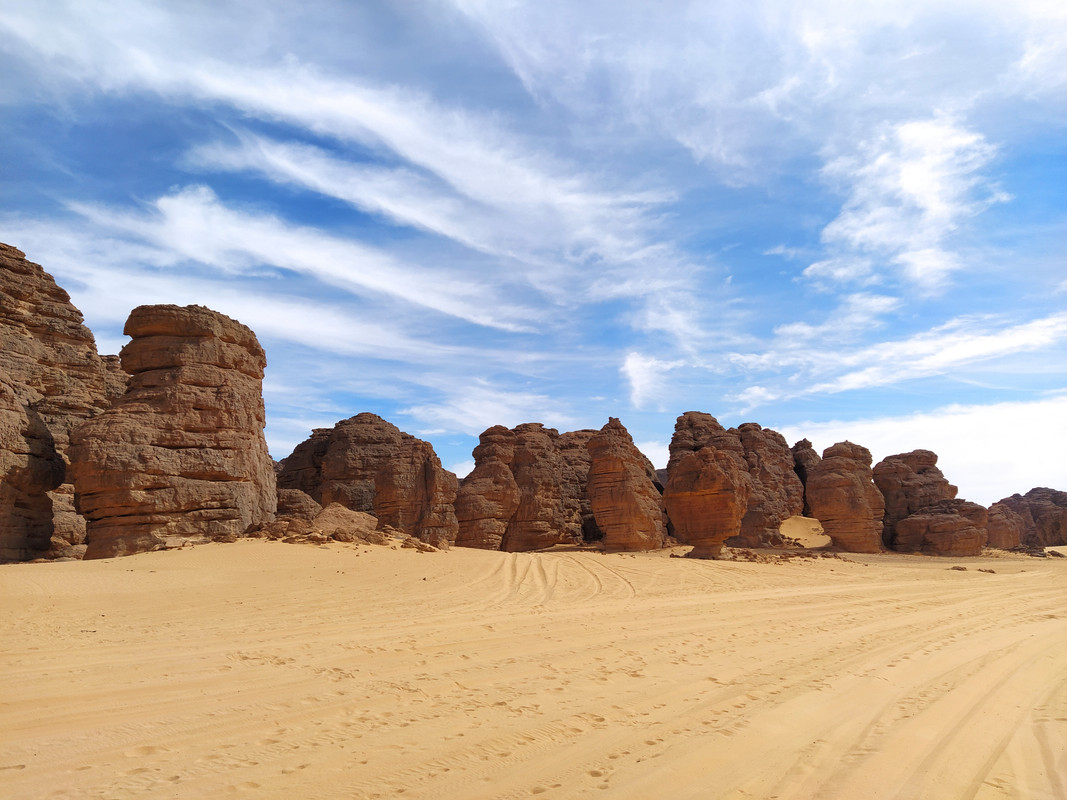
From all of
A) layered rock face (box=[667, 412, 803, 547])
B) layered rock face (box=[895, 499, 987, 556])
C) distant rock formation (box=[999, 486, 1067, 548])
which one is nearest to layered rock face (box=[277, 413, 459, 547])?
layered rock face (box=[667, 412, 803, 547])

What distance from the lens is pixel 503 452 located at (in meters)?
32.2

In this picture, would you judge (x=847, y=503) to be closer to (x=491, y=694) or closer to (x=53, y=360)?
(x=491, y=694)

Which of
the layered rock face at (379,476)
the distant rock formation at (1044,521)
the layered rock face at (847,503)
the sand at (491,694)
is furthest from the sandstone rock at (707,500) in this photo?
the distant rock formation at (1044,521)

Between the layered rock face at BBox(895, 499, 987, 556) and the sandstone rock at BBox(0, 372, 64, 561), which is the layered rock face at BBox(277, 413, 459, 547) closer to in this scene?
the sandstone rock at BBox(0, 372, 64, 561)

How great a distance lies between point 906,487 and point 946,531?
16.3ft

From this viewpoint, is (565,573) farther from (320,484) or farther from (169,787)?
(320,484)

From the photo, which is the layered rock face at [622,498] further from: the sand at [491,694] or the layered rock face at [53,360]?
the layered rock face at [53,360]

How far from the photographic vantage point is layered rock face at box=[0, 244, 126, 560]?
58.8 ft

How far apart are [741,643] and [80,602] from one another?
8.25 meters

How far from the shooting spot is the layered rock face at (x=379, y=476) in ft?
87.7

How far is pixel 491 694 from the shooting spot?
520 centimetres

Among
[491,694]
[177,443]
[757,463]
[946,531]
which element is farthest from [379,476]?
[946,531]

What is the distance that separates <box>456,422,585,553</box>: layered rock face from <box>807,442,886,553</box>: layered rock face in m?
12.2

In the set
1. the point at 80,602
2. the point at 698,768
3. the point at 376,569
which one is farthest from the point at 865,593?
the point at 80,602
